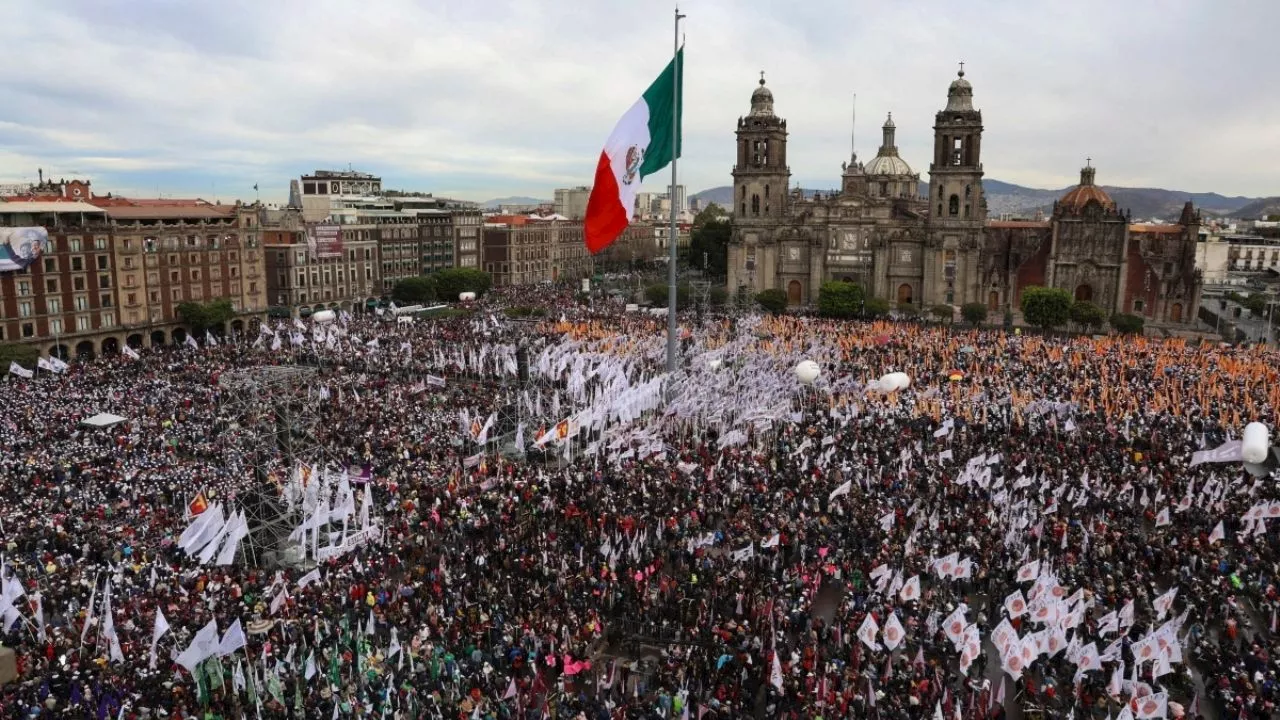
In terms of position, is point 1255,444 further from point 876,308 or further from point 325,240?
point 325,240

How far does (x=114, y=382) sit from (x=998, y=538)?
39.6 meters

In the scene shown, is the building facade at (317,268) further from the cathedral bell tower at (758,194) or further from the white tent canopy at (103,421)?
the white tent canopy at (103,421)

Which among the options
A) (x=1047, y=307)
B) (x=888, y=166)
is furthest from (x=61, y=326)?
(x=888, y=166)

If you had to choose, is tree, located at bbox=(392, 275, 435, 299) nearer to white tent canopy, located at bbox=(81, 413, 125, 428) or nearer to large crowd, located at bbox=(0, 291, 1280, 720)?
large crowd, located at bbox=(0, 291, 1280, 720)

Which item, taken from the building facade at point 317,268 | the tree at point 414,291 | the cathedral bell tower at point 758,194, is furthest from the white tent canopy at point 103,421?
the cathedral bell tower at point 758,194

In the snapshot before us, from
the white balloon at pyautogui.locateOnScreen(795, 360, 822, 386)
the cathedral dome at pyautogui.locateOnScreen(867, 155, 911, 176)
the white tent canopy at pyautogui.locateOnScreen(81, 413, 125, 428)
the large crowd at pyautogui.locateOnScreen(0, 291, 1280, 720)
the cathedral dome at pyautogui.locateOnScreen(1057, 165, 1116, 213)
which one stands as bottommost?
the large crowd at pyautogui.locateOnScreen(0, 291, 1280, 720)

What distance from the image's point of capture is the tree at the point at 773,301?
266 ft

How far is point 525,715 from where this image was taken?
16859 millimetres

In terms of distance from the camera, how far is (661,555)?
76.8ft

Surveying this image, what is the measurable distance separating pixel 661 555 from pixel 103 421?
23752mm

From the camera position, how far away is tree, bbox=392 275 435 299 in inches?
3393

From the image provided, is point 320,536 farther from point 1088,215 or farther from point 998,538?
point 1088,215

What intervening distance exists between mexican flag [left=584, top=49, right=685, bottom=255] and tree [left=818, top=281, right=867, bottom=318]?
51957 millimetres

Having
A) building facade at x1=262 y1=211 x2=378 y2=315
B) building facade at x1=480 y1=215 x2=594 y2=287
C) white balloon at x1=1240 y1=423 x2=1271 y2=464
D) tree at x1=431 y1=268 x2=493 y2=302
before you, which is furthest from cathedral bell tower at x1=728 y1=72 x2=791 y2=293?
white balloon at x1=1240 y1=423 x2=1271 y2=464
